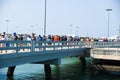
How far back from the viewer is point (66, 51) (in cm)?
2789

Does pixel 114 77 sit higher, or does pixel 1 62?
pixel 1 62

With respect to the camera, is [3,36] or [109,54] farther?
[109,54]

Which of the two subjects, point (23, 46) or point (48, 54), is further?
point (48, 54)

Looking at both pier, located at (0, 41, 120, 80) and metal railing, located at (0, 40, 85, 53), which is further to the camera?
pier, located at (0, 41, 120, 80)

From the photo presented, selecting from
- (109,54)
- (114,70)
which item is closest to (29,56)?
(109,54)

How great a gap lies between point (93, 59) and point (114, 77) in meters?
3.20

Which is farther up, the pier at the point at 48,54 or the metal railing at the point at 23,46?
the metal railing at the point at 23,46

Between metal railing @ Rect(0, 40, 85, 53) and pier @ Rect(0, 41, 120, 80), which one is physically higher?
metal railing @ Rect(0, 40, 85, 53)

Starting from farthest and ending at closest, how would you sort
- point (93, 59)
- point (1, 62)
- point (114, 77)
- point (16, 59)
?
point (93, 59) → point (114, 77) → point (16, 59) → point (1, 62)

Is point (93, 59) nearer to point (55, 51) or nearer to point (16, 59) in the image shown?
point (55, 51)

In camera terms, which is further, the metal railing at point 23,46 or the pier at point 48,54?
the pier at point 48,54

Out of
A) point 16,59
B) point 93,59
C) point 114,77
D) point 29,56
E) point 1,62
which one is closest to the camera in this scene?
point 1,62

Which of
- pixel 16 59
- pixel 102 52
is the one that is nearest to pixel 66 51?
pixel 102 52

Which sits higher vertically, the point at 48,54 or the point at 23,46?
the point at 23,46
